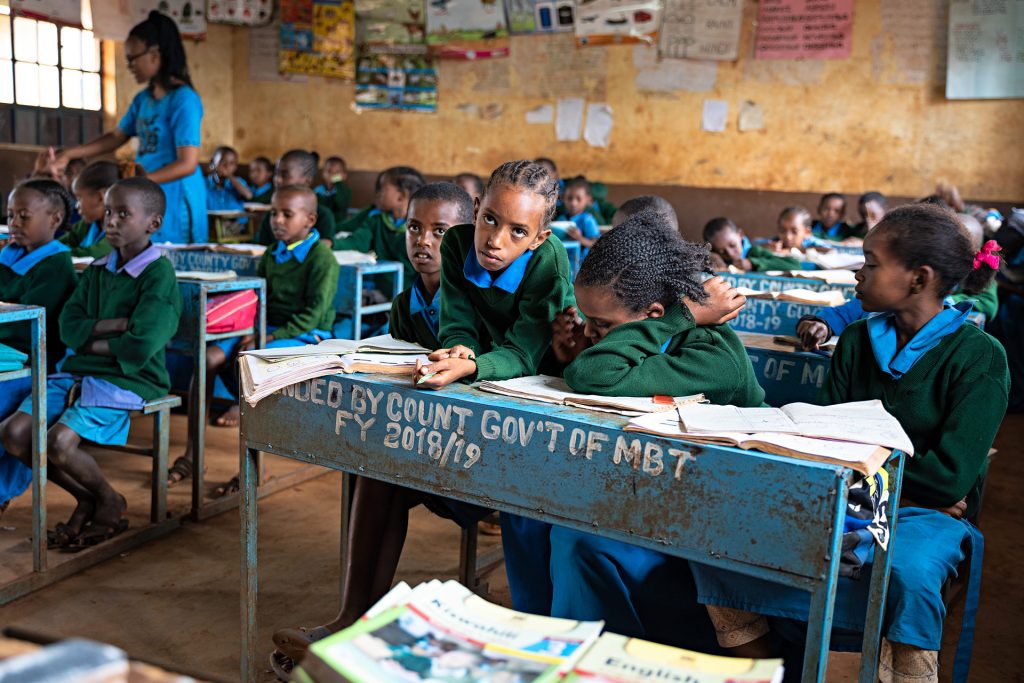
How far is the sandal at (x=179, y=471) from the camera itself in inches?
121

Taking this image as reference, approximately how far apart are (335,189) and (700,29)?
3.34 meters

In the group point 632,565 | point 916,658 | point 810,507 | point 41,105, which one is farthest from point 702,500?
point 41,105

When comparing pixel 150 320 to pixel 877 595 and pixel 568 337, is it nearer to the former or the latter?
pixel 568 337

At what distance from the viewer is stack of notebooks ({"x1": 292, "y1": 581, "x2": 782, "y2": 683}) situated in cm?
80

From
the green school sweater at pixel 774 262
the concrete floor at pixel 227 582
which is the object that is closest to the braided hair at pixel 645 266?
the concrete floor at pixel 227 582

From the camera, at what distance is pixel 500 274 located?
5.87 feet

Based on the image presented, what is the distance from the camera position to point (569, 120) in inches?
313

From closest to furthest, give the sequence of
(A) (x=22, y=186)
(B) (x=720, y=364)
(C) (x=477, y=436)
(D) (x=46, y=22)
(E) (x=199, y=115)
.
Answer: (C) (x=477, y=436) → (B) (x=720, y=364) → (A) (x=22, y=186) → (E) (x=199, y=115) → (D) (x=46, y=22)

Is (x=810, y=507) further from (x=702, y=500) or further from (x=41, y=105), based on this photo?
(x=41, y=105)

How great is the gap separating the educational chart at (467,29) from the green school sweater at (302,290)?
5.12 m

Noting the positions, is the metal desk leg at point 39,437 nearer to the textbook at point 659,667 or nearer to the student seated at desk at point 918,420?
the student seated at desk at point 918,420

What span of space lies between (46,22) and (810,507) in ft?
25.4

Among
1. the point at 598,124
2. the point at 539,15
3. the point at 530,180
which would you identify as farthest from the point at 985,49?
the point at 530,180

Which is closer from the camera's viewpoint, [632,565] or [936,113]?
[632,565]
